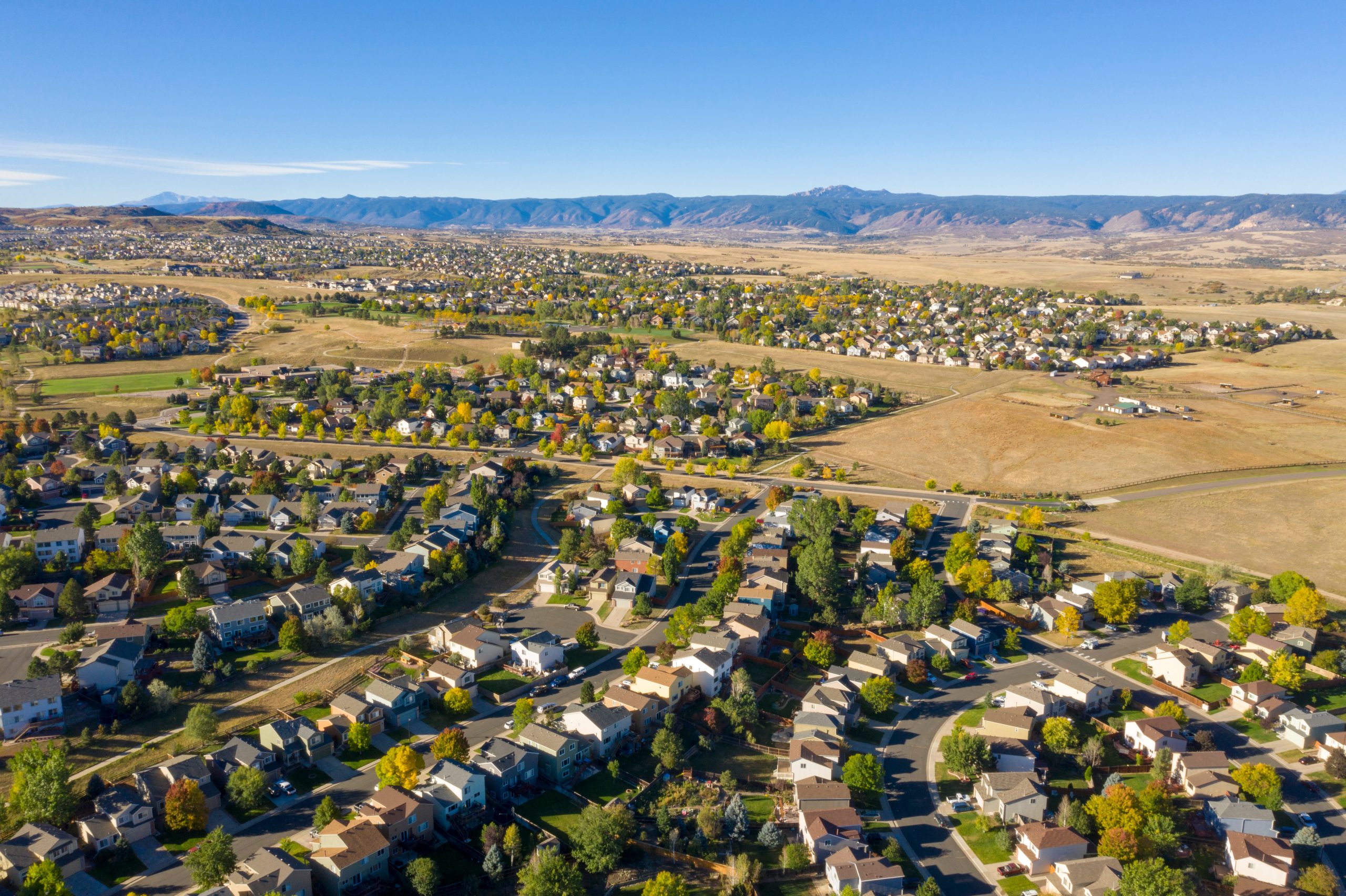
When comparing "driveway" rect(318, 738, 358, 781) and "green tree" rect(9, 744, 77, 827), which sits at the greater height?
"green tree" rect(9, 744, 77, 827)

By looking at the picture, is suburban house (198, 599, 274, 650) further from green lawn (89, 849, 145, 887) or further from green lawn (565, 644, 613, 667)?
green lawn (565, 644, 613, 667)

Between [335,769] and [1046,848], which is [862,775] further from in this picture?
[335,769]

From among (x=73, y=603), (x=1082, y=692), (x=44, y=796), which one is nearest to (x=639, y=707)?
(x=1082, y=692)

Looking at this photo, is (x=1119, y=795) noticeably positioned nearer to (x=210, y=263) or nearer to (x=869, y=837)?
(x=869, y=837)

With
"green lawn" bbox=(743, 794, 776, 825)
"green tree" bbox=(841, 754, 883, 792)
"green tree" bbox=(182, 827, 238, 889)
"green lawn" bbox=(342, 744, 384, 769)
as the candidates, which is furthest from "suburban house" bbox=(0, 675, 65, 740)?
"green tree" bbox=(841, 754, 883, 792)

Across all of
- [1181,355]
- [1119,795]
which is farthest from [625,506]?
[1181,355]

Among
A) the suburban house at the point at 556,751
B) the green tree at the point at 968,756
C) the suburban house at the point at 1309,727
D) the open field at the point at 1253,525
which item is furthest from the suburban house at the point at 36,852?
the open field at the point at 1253,525
